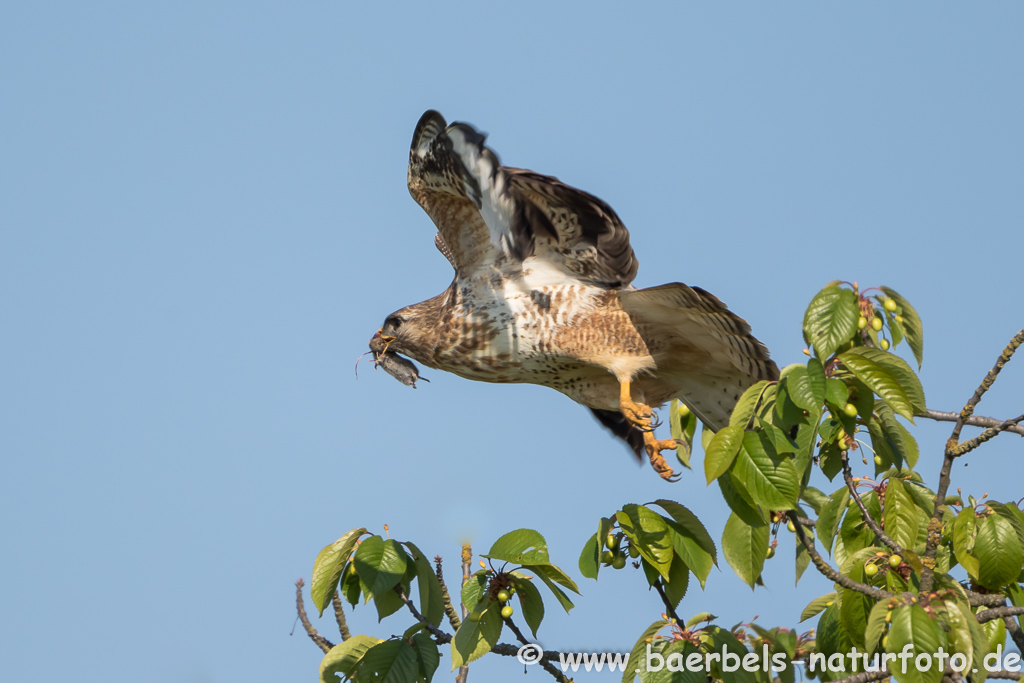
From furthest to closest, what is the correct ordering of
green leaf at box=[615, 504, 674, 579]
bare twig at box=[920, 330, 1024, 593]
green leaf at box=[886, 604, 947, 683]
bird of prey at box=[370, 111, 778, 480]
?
bird of prey at box=[370, 111, 778, 480] → green leaf at box=[615, 504, 674, 579] → bare twig at box=[920, 330, 1024, 593] → green leaf at box=[886, 604, 947, 683]

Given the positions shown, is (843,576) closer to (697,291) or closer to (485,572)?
(485,572)

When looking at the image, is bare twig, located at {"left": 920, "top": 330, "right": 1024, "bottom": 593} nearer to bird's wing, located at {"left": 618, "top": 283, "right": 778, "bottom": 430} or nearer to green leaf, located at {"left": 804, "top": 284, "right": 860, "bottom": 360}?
green leaf, located at {"left": 804, "top": 284, "right": 860, "bottom": 360}

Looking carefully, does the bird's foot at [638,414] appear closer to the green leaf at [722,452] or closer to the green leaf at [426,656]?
the green leaf at [426,656]

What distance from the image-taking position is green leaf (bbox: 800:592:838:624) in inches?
132

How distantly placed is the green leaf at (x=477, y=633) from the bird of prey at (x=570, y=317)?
1.67 metres

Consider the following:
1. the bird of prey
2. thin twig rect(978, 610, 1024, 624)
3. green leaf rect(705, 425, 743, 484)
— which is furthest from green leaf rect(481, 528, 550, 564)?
the bird of prey

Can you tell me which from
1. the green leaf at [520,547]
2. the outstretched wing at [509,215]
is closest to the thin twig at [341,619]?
the green leaf at [520,547]

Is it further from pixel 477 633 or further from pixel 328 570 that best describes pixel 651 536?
pixel 328 570

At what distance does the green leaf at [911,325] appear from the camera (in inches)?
106

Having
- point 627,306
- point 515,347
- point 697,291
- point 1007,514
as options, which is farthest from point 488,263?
point 1007,514

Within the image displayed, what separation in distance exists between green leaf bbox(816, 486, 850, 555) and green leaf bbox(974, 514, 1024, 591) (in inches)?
16.3

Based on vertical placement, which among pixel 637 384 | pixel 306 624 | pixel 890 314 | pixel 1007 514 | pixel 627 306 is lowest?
pixel 306 624

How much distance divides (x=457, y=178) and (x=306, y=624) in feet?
6.86

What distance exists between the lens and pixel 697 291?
4094mm
